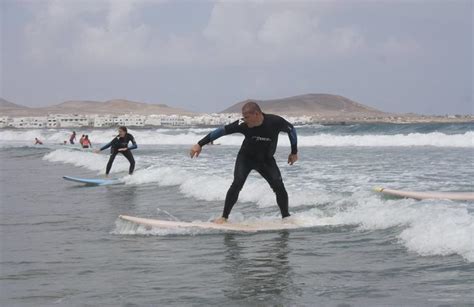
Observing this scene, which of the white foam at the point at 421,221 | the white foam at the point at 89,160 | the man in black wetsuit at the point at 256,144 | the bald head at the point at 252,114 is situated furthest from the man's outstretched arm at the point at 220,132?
the white foam at the point at 89,160

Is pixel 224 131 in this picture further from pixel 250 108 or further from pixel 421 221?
pixel 421 221

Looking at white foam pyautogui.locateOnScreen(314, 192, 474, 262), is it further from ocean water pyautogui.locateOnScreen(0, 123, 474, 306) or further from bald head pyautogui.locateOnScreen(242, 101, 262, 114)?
bald head pyautogui.locateOnScreen(242, 101, 262, 114)

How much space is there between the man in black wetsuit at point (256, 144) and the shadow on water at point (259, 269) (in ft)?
2.68

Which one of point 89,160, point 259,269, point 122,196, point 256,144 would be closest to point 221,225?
point 256,144

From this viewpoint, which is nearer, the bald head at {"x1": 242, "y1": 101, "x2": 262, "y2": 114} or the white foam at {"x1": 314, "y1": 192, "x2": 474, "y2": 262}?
the white foam at {"x1": 314, "y1": 192, "x2": 474, "y2": 262}

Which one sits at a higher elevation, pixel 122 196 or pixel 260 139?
pixel 260 139

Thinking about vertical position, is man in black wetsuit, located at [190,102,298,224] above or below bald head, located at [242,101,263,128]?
below

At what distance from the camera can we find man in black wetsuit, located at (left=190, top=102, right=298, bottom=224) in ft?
27.3

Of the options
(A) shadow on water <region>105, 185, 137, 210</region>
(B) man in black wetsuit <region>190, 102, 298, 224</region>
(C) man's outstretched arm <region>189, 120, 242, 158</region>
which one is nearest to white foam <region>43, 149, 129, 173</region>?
(A) shadow on water <region>105, 185, 137, 210</region>

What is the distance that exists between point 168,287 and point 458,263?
2.74 m

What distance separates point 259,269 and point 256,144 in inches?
113

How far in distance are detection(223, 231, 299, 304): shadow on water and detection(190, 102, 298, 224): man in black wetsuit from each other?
2.68 ft

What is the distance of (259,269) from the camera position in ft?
19.7

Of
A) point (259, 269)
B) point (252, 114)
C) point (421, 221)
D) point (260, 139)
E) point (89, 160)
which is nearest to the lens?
point (259, 269)
